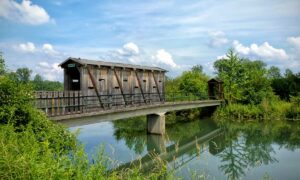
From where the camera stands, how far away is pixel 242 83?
3256 cm

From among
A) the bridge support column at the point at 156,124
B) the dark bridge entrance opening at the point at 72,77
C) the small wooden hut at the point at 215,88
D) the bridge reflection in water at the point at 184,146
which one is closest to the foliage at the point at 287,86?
the small wooden hut at the point at 215,88

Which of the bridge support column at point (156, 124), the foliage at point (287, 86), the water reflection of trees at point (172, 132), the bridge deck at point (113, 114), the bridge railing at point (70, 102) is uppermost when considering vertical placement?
the foliage at point (287, 86)

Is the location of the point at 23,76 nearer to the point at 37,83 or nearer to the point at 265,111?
the point at 265,111

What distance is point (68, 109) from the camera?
49.0 feet

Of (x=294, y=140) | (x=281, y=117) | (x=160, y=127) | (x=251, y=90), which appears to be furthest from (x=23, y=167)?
(x=251, y=90)

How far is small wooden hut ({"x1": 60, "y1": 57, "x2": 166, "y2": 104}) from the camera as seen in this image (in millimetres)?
17578

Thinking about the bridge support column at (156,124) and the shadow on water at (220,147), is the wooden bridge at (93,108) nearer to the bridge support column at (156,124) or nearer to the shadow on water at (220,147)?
the bridge support column at (156,124)

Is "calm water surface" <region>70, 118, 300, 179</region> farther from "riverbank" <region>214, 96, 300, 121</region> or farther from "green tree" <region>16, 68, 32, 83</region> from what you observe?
"green tree" <region>16, 68, 32, 83</region>

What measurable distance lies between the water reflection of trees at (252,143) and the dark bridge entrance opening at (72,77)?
10.2 meters

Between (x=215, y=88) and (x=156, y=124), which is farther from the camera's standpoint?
(x=215, y=88)

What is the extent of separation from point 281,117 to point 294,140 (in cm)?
985

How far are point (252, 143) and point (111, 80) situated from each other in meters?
9.73

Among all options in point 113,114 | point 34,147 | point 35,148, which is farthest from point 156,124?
point 35,148

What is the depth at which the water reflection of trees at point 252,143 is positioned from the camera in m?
13.6
